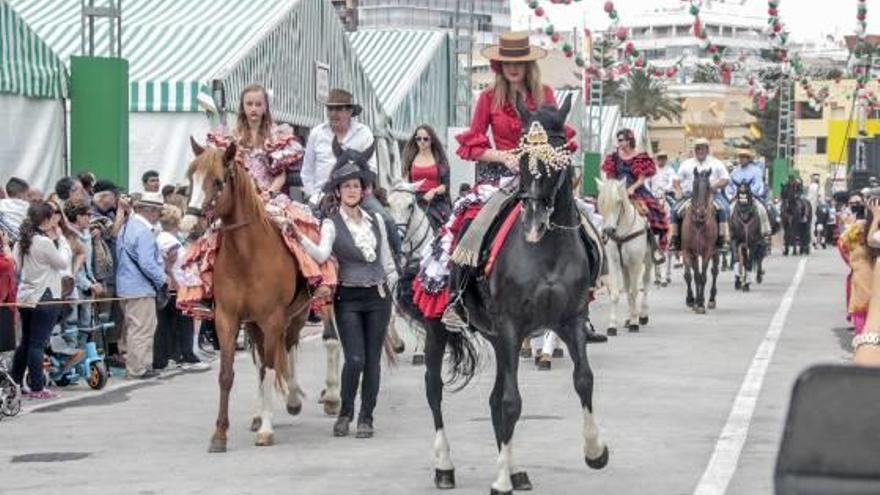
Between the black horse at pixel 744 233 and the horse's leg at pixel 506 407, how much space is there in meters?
23.5

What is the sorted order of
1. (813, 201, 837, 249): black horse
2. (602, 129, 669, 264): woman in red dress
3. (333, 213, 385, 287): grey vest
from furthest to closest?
1. (813, 201, 837, 249): black horse
2. (602, 129, 669, 264): woman in red dress
3. (333, 213, 385, 287): grey vest

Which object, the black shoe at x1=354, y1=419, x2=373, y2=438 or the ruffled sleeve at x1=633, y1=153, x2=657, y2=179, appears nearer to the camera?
the black shoe at x1=354, y1=419, x2=373, y2=438

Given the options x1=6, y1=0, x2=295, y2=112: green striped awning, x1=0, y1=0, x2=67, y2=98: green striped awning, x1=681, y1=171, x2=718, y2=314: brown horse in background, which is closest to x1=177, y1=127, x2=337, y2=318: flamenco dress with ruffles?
x1=0, y1=0, x2=67, y2=98: green striped awning

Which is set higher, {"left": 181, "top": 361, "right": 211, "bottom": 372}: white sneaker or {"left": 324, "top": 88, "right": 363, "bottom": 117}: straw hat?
{"left": 324, "top": 88, "right": 363, "bottom": 117}: straw hat

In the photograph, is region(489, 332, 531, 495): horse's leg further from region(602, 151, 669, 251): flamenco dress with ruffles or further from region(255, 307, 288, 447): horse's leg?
region(602, 151, 669, 251): flamenco dress with ruffles

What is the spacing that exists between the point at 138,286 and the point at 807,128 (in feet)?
443

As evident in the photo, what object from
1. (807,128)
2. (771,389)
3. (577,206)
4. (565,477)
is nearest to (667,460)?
(565,477)

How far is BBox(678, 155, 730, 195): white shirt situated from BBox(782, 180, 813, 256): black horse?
2627 cm

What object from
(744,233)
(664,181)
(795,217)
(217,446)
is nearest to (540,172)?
(217,446)

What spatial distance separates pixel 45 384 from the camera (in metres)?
16.5

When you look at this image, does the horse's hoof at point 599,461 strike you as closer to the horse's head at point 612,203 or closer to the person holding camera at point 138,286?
the person holding camera at point 138,286

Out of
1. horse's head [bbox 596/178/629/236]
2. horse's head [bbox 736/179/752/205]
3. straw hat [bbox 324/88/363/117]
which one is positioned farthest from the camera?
horse's head [bbox 736/179/752/205]

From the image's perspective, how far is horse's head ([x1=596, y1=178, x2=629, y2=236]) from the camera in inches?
925

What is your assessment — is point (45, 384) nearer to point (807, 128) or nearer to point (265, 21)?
point (265, 21)
